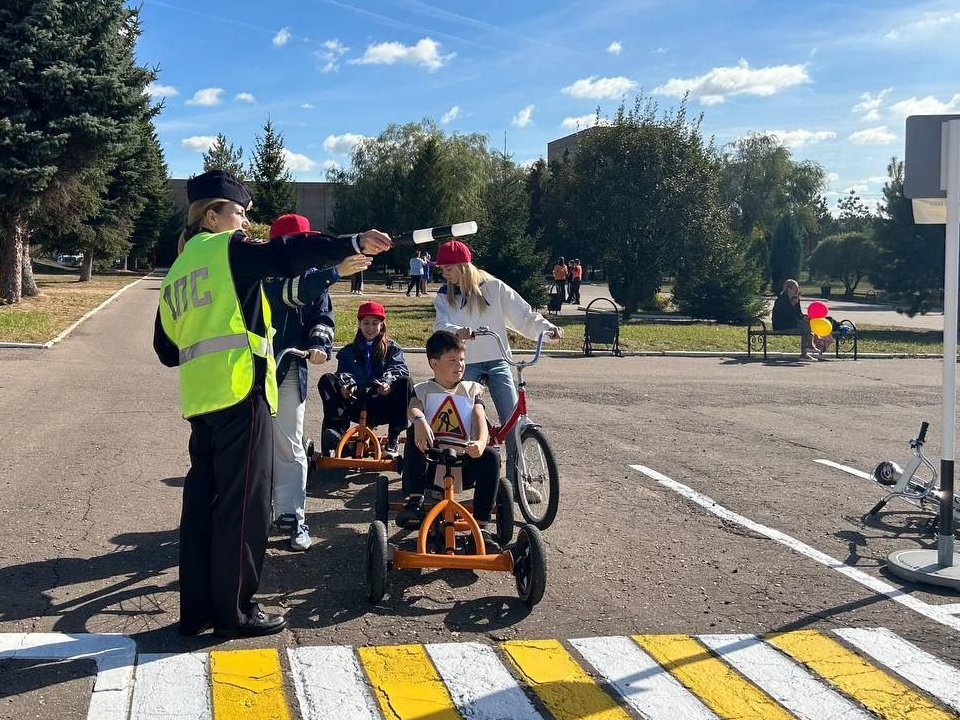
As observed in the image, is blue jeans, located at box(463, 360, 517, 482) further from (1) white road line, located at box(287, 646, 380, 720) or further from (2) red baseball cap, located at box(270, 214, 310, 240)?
(1) white road line, located at box(287, 646, 380, 720)

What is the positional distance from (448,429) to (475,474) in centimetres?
31

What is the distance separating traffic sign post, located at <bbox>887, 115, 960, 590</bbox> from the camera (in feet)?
17.4

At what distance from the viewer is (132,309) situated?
28.2 m

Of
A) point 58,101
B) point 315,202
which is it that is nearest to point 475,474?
point 58,101

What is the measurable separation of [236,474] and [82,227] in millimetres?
31759

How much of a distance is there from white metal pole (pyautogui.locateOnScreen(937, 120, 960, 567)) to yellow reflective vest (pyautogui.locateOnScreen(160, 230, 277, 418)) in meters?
3.76

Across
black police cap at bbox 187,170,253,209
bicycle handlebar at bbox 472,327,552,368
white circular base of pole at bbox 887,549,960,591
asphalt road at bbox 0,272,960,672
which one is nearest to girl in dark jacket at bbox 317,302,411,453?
asphalt road at bbox 0,272,960,672

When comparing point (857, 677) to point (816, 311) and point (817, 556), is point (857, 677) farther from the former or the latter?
point (816, 311)

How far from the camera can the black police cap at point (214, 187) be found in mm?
4406

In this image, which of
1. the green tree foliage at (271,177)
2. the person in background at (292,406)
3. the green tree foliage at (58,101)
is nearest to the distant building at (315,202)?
the green tree foliage at (271,177)

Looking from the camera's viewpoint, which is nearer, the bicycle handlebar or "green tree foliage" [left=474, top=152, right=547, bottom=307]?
the bicycle handlebar

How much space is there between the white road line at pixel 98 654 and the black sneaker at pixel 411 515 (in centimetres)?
166

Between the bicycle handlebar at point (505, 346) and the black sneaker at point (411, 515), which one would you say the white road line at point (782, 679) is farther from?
the bicycle handlebar at point (505, 346)

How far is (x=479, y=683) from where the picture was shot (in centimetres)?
392
